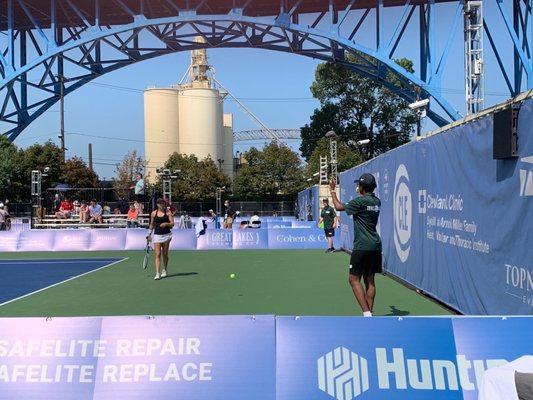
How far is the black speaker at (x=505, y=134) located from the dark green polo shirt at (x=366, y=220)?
1629 mm

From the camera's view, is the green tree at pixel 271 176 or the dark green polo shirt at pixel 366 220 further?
the green tree at pixel 271 176

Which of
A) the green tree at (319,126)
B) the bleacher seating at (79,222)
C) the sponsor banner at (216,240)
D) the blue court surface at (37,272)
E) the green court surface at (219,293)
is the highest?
the green tree at (319,126)

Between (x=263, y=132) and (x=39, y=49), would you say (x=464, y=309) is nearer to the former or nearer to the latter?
(x=39, y=49)

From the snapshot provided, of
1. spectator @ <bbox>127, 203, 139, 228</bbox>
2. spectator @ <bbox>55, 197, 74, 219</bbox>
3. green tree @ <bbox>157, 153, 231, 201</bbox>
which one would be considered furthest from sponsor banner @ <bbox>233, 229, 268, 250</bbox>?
green tree @ <bbox>157, 153, 231, 201</bbox>

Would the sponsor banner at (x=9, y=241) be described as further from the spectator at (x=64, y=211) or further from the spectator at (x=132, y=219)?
the spectator at (x=64, y=211)

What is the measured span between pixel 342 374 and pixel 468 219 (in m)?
3.98

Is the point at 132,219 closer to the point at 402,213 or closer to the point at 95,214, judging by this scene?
the point at 95,214

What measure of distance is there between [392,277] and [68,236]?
14.6 m

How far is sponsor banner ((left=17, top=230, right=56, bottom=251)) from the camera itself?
22.2 m

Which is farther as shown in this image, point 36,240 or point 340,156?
point 340,156

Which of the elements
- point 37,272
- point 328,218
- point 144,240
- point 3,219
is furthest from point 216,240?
point 3,219

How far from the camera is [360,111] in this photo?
165 feet

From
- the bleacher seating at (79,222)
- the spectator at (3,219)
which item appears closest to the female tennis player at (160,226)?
the bleacher seating at (79,222)

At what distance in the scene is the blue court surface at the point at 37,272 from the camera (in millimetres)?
12022
